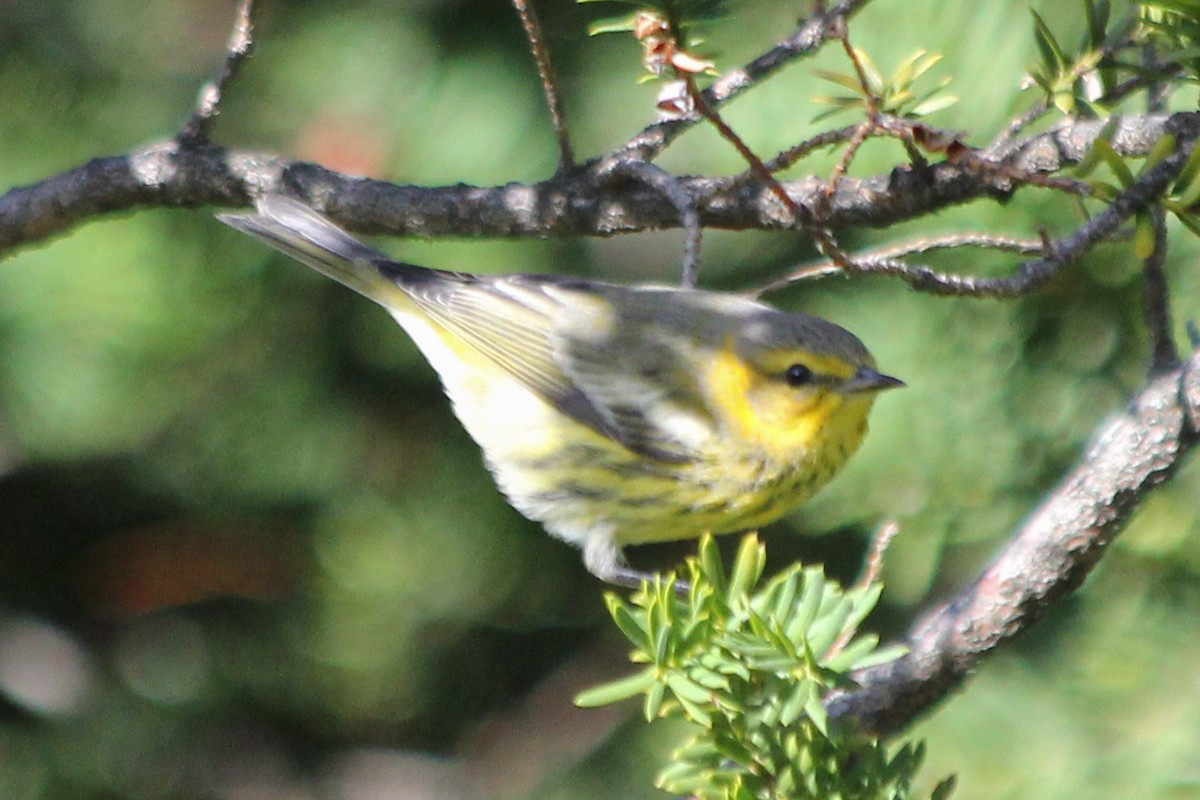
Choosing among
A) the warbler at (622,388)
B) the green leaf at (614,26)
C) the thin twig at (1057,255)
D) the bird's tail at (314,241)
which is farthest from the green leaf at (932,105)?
the bird's tail at (314,241)

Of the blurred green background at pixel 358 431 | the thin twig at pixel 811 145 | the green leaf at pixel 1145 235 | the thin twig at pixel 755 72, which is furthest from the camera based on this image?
the blurred green background at pixel 358 431

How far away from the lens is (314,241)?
2.59 m

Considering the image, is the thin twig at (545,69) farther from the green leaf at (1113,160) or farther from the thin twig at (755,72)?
the green leaf at (1113,160)

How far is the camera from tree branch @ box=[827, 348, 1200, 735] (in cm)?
152

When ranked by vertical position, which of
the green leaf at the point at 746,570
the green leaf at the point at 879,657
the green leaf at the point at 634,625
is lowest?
the green leaf at the point at 879,657

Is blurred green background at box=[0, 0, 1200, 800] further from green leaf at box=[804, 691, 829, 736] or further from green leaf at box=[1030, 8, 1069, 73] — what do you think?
green leaf at box=[804, 691, 829, 736]

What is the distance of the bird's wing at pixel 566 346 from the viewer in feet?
8.69

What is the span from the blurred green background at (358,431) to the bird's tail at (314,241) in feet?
1.23

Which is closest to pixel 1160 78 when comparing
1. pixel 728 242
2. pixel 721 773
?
pixel 721 773

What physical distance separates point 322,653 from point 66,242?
1160mm

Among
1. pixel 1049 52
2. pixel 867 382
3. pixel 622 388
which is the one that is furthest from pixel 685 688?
pixel 622 388

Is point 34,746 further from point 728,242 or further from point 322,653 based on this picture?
point 728,242

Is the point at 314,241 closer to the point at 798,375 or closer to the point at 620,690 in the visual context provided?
the point at 798,375

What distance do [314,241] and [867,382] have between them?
3.52 ft
